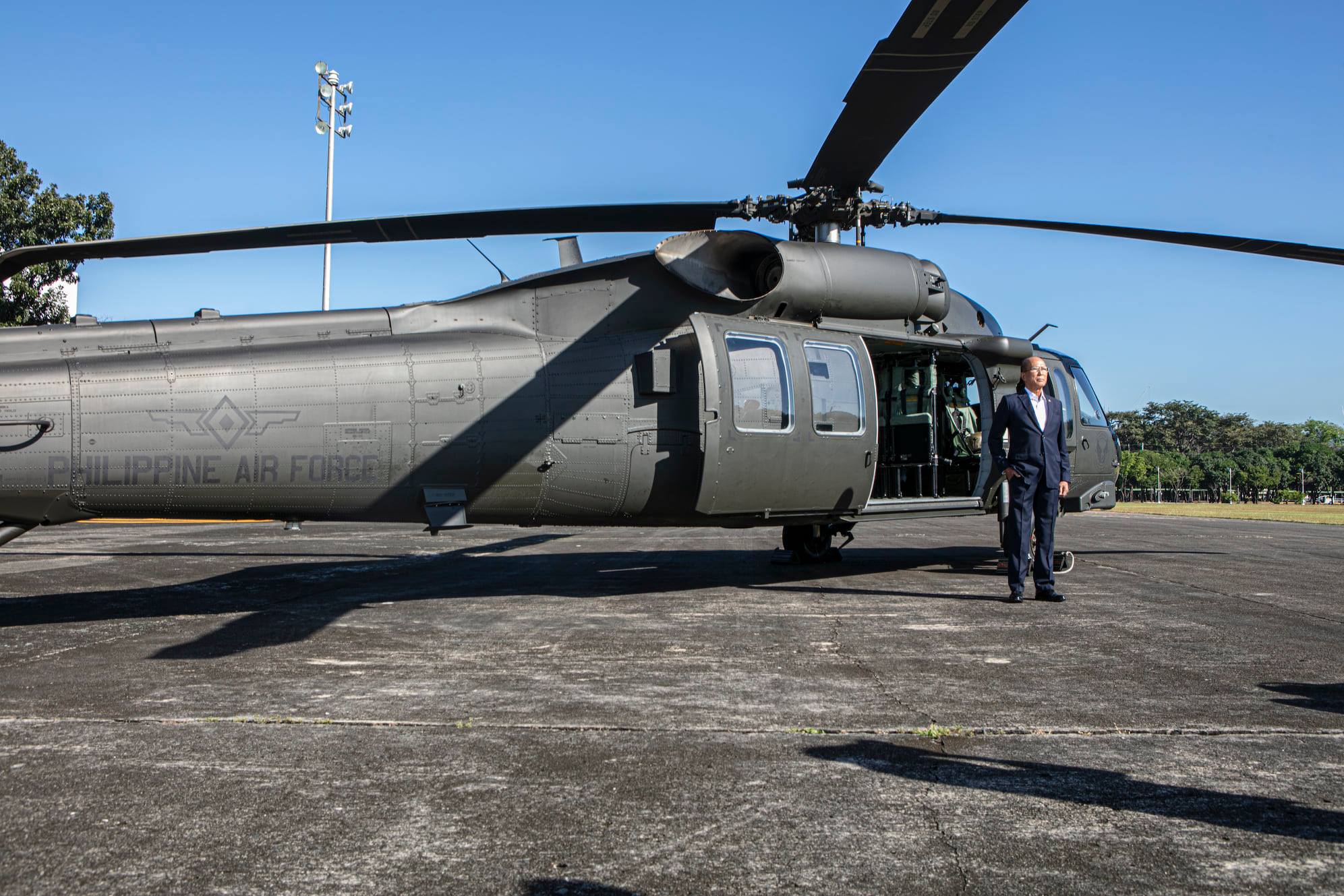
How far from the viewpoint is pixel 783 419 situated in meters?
8.35

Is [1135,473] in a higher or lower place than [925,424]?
lower

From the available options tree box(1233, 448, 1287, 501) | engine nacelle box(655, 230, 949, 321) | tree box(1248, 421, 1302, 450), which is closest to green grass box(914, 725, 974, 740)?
engine nacelle box(655, 230, 949, 321)

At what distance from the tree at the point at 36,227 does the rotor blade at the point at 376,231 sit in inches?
895

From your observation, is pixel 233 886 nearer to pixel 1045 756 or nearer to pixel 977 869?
pixel 977 869

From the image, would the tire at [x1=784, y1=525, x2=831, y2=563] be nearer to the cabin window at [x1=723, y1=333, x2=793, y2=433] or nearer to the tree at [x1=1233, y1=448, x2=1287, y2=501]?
the cabin window at [x1=723, y1=333, x2=793, y2=433]

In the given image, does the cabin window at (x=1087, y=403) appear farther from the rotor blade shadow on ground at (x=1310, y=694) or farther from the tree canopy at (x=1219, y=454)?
the tree canopy at (x=1219, y=454)

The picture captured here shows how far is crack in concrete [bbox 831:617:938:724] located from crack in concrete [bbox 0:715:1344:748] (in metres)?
0.31

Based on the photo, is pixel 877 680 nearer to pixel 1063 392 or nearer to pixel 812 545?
pixel 812 545

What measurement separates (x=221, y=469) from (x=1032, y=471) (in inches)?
270

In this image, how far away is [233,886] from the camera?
8.86ft

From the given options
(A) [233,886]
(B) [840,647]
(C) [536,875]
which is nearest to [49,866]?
(A) [233,886]

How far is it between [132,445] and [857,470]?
608 centimetres

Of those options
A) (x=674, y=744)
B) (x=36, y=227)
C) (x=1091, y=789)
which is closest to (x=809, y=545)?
(x=674, y=744)

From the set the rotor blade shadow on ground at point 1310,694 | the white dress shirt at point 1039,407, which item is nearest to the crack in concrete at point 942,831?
the rotor blade shadow on ground at point 1310,694
